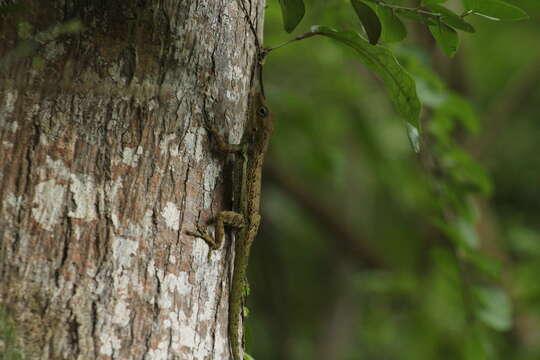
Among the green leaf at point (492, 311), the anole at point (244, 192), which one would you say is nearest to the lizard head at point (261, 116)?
the anole at point (244, 192)

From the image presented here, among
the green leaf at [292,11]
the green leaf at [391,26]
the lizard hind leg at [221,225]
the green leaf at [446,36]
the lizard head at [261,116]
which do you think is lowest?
the lizard hind leg at [221,225]

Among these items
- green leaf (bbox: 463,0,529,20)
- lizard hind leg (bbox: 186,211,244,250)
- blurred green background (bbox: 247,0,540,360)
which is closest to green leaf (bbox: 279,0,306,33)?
green leaf (bbox: 463,0,529,20)

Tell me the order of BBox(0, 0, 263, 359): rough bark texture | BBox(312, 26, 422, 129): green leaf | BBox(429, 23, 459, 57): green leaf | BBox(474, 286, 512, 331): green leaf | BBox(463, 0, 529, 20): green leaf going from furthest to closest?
BBox(474, 286, 512, 331): green leaf
BBox(312, 26, 422, 129): green leaf
BBox(429, 23, 459, 57): green leaf
BBox(463, 0, 529, 20): green leaf
BBox(0, 0, 263, 359): rough bark texture

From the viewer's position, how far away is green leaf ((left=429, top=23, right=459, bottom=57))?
2.04 m

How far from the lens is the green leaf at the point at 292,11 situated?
85.9 inches

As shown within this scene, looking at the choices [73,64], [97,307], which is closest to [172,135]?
[73,64]

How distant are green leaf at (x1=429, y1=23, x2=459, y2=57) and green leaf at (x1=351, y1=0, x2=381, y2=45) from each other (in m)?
0.18

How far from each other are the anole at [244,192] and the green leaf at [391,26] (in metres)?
0.46

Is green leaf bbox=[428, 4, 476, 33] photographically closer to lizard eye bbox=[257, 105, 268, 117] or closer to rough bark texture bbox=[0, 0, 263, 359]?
rough bark texture bbox=[0, 0, 263, 359]

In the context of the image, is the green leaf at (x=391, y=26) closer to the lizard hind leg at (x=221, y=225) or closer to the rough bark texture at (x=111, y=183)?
the rough bark texture at (x=111, y=183)

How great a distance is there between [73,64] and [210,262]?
747mm

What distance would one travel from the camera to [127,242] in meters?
1.84

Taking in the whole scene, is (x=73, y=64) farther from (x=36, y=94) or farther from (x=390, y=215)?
(x=390, y=215)

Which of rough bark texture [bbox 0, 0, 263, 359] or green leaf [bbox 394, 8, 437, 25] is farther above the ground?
green leaf [bbox 394, 8, 437, 25]
